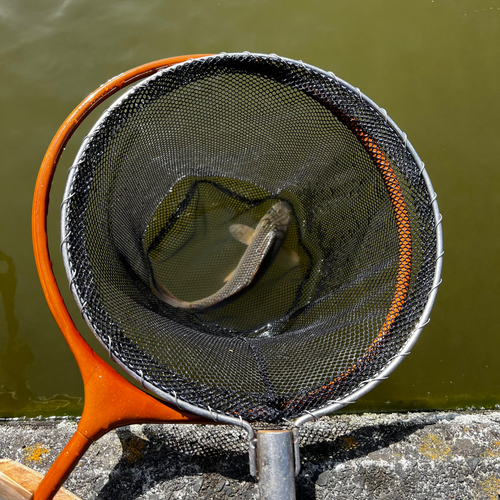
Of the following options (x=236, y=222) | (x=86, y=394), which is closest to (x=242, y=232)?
(x=236, y=222)

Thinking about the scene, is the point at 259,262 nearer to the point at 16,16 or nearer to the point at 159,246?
the point at 159,246

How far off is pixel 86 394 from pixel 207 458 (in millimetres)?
705

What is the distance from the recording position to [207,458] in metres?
1.73

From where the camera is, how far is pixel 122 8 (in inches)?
105

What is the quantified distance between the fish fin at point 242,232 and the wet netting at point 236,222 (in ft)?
0.12

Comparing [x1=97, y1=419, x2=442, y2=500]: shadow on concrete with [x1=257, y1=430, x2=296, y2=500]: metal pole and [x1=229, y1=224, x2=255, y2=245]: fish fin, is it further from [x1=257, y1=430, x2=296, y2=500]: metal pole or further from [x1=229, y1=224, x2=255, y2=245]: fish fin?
[x1=229, y1=224, x2=255, y2=245]: fish fin

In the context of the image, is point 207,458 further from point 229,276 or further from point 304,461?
point 229,276

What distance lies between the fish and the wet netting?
5 cm

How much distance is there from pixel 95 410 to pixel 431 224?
54.3 inches

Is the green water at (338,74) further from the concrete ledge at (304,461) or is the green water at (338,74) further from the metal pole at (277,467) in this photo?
the metal pole at (277,467)

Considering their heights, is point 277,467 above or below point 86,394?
below

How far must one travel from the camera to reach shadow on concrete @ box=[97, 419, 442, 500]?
1.69 meters

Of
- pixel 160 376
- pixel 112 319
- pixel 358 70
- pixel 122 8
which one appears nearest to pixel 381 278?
pixel 160 376

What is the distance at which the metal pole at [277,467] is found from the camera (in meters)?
1.24
